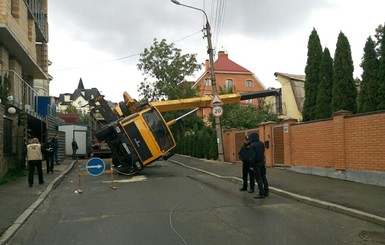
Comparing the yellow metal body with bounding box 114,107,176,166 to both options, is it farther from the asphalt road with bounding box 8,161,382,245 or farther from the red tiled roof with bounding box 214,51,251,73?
the red tiled roof with bounding box 214,51,251,73

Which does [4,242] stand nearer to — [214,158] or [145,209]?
[145,209]

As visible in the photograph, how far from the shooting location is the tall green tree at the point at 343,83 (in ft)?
56.0

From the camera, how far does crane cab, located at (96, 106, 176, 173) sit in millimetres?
16109

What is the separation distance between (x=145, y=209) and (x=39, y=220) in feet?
7.05

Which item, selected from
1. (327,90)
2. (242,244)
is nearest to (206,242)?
(242,244)

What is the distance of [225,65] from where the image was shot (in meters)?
67.8

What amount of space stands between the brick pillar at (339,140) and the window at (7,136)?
11.4 metres

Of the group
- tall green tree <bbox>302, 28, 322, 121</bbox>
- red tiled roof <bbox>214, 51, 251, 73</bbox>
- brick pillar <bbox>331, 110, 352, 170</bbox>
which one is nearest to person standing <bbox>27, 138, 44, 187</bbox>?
brick pillar <bbox>331, 110, 352, 170</bbox>

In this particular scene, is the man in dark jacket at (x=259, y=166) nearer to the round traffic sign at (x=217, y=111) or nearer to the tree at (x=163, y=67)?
the round traffic sign at (x=217, y=111)

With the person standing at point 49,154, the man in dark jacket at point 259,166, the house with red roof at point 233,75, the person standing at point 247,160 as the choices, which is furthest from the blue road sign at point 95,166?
the house with red roof at point 233,75

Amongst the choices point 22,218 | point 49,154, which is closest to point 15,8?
point 49,154

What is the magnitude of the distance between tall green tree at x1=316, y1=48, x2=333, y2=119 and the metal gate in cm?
243

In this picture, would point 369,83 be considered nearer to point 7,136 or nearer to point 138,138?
point 138,138

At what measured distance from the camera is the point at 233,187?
13.1 m
